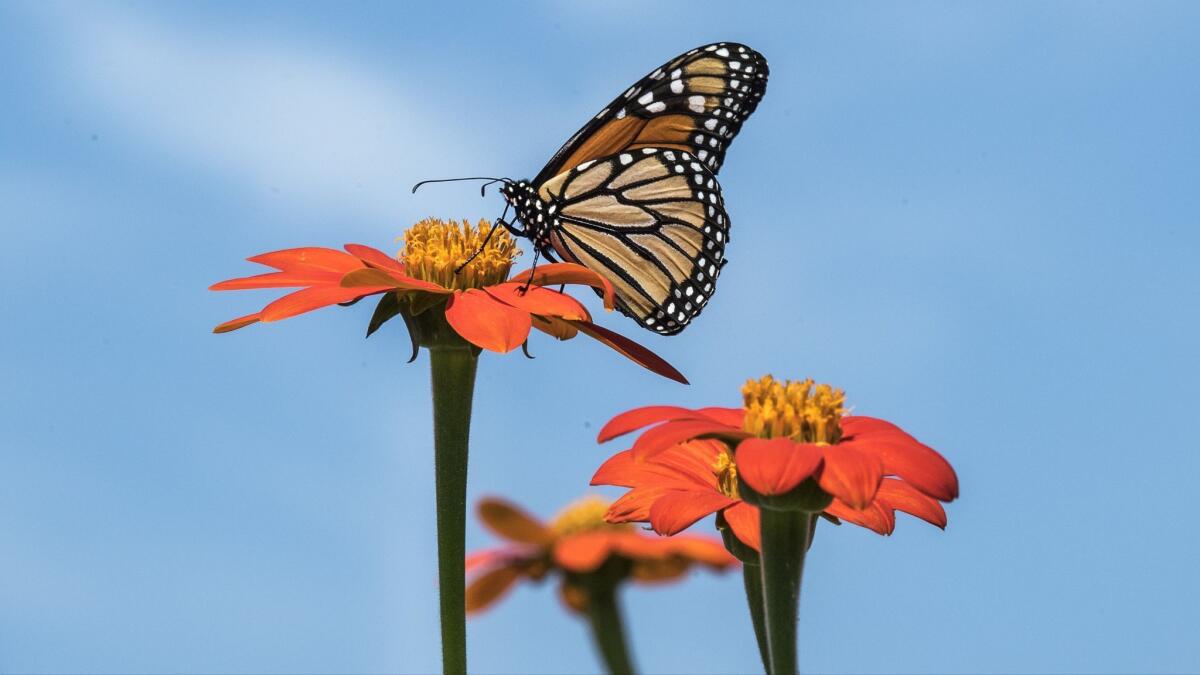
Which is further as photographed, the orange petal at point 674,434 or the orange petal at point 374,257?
the orange petal at point 374,257

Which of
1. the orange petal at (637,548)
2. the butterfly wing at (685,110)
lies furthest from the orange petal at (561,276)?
the orange petal at (637,548)

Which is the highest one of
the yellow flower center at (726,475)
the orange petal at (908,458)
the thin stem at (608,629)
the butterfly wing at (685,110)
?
the butterfly wing at (685,110)

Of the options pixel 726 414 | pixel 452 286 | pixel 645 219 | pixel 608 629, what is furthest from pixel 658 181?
pixel 608 629

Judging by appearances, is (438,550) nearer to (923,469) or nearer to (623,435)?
(623,435)

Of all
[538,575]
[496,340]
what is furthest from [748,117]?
[538,575]

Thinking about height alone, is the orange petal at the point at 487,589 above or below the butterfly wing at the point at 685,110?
below

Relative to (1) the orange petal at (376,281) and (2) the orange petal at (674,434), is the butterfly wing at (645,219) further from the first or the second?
(2) the orange petal at (674,434)

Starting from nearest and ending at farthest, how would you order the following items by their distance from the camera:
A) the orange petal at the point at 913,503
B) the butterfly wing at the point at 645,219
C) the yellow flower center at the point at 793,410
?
the yellow flower center at the point at 793,410, the orange petal at the point at 913,503, the butterfly wing at the point at 645,219

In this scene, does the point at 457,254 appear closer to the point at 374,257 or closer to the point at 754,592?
the point at 374,257
